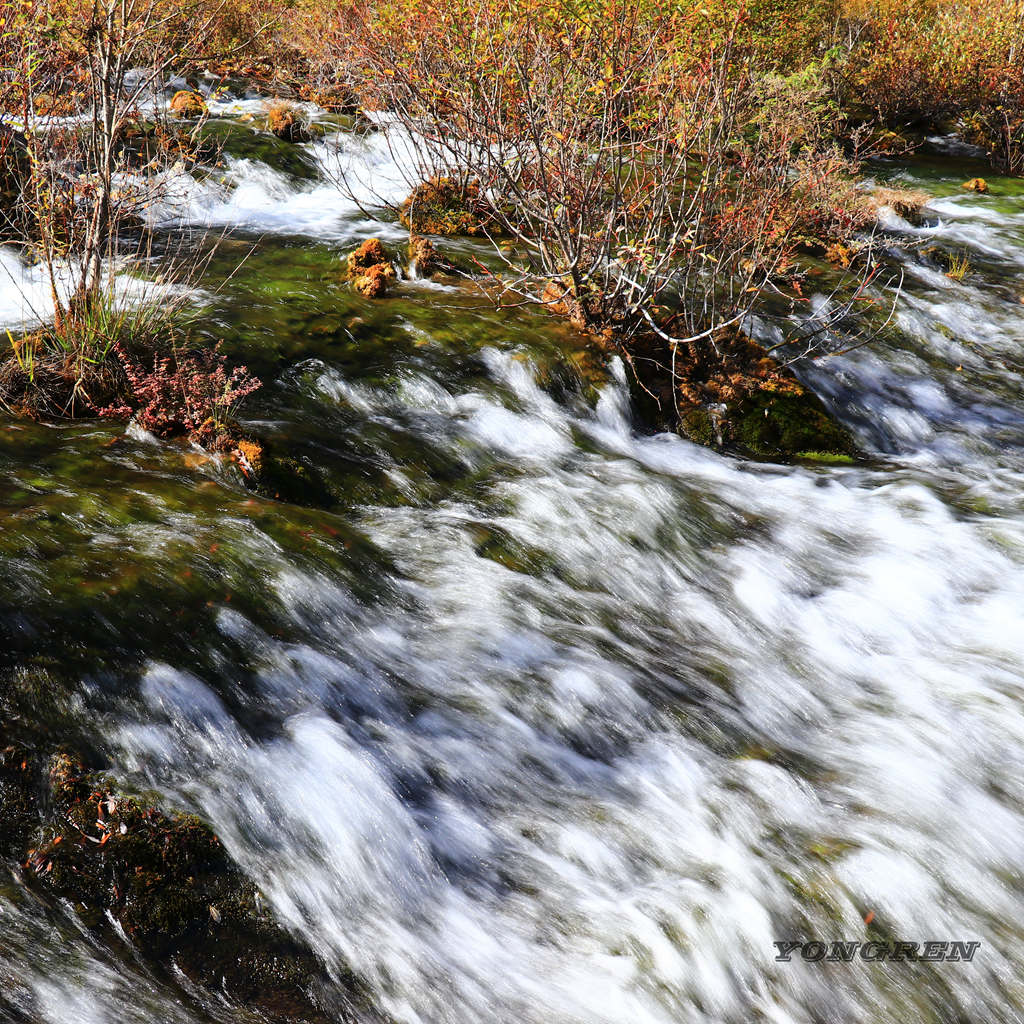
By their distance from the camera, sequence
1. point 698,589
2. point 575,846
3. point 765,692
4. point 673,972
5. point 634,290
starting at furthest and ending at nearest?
point 634,290 → point 698,589 → point 765,692 → point 575,846 → point 673,972

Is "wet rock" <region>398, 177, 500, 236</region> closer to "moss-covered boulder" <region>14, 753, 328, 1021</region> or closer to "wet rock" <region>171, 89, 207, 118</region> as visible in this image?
"wet rock" <region>171, 89, 207, 118</region>

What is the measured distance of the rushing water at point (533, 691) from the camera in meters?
2.89

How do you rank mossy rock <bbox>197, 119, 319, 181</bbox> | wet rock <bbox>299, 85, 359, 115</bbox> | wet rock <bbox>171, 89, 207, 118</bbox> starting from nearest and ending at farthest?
mossy rock <bbox>197, 119, 319, 181</bbox> < wet rock <bbox>171, 89, 207, 118</bbox> < wet rock <bbox>299, 85, 359, 115</bbox>

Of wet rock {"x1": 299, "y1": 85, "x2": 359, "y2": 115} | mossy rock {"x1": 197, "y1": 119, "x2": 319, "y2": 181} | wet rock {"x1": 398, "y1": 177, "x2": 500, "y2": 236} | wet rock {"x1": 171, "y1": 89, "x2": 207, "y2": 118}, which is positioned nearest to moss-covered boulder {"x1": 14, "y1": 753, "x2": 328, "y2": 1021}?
wet rock {"x1": 398, "y1": 177, "x2": 500, "y2": 236}

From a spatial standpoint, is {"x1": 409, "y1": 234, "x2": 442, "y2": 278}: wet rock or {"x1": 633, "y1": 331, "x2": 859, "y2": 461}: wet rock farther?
{"x1": 409, "y1": 234, "x2": 442, "y2": 278}: wet rock

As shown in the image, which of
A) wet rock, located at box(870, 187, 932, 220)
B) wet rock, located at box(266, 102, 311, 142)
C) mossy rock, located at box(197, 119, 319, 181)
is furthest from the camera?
wet rock, located at box(870, 187, 932, 220)

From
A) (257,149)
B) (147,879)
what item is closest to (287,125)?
(257,149)

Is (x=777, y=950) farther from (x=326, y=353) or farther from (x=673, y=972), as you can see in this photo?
(x=326, y=353)

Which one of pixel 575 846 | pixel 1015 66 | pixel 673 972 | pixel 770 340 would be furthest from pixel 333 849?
pixel 1015 66

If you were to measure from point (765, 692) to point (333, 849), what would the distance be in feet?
7.91

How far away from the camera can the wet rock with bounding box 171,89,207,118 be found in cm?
1198

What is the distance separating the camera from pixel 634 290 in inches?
305

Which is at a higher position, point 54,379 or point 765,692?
point 54,379

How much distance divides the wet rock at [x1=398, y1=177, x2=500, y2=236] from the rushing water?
3.49 m
